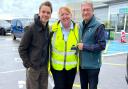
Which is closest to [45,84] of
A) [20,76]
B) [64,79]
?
[64,79]

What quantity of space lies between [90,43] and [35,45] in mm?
830

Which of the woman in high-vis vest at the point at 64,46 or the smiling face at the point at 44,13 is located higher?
the smiling face at the point at 44,13

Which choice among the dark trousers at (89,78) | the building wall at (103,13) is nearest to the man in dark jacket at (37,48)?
the dark trousers at (89,78)

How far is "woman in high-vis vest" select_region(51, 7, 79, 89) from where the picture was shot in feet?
15.0

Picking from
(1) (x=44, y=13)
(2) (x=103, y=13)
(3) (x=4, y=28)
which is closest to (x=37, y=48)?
(1) (x=44, y=13)

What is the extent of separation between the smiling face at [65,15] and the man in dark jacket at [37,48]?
18 centimetres

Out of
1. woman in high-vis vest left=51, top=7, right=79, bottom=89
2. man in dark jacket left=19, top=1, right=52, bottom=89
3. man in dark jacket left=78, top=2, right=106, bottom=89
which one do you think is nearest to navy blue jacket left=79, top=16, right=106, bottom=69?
man in dark jacket left=78, top=2, right=106, bottom=89

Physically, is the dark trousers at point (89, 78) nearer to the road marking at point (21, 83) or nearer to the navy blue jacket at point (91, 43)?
the navy blue jacket at point (91, 43)

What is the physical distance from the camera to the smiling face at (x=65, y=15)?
14.8 ft

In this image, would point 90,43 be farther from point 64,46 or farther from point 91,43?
point 64,46

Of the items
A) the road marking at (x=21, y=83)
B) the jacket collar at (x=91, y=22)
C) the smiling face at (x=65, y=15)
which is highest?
the smiling face at (x=65, y=15)

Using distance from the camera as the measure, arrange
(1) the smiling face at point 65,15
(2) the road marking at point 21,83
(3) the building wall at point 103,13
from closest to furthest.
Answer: (1) the smiling face at point 65,15 → (2) the road marking at point 21,83 → (3) the building wall at point 103,13

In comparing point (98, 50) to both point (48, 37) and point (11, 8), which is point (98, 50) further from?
point (11, 8)

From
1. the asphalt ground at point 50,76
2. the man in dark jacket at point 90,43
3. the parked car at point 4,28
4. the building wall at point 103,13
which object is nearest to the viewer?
the man in dark jacket at point 90,43
